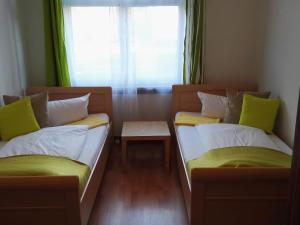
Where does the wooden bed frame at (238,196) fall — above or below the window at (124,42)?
below

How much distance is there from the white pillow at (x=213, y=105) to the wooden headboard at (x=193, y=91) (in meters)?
0.17

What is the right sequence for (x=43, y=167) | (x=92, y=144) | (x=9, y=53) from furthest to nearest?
(x=9, y=53) → (x=92, y=144) → (x=43, y=167)

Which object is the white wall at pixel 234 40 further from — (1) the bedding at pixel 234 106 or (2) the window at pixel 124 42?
(1) the bedding at pixel 234 106

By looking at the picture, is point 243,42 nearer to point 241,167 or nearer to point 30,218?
point 241,167

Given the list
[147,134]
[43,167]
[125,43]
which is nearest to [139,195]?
[147,134]

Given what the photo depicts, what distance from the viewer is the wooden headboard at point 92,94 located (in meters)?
3.59

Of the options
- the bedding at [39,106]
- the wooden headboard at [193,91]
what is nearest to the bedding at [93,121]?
the bedding at [39,106]

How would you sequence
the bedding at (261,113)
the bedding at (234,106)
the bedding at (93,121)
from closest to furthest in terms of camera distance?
1. the bedding at (261,113)
2. the bedding at (234,106)
3. the bedding at (93,121)

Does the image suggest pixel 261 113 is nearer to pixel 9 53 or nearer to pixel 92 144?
pixel 92 144

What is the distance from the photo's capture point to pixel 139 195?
279 cm

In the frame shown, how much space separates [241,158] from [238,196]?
28 centimetres

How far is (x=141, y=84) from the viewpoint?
3789mm

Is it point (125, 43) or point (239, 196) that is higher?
point (125, 43)

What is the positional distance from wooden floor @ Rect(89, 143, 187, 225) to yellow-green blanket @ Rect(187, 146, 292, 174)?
1.70 feet
